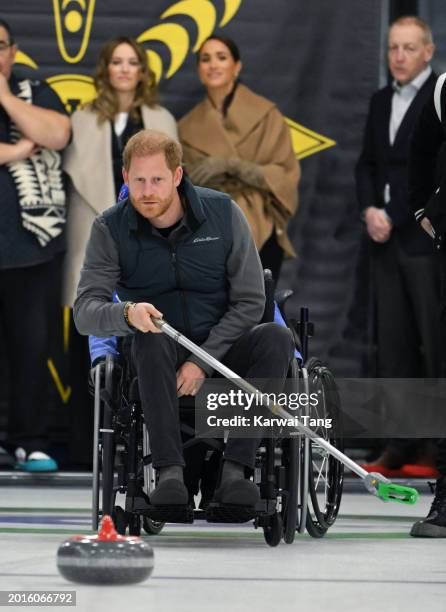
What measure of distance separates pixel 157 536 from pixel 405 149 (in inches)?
98.0

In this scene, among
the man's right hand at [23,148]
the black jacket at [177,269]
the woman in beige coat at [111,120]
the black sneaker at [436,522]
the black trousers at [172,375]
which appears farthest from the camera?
the woman in beige coat at [111,120]

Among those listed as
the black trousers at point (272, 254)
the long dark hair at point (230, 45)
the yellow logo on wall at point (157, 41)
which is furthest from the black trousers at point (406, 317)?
the long dark hair at point (230, 45)

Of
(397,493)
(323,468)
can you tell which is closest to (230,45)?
(323,468)

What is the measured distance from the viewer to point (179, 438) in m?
3.83

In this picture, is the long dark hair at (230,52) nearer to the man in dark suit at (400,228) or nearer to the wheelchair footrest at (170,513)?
the man in dark suit at (400,228)

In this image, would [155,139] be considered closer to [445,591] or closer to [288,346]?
[288,346]

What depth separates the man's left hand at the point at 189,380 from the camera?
12.7ft

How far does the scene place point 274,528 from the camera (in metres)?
3.94

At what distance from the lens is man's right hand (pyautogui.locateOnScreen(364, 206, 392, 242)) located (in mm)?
6098

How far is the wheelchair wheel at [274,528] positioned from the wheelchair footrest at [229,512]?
0.33 ft

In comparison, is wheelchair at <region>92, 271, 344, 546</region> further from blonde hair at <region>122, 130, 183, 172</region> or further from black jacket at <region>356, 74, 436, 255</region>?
black jacket at <region>356, 74, 436, 255</region>

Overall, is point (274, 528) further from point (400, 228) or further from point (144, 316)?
point (400, 228)

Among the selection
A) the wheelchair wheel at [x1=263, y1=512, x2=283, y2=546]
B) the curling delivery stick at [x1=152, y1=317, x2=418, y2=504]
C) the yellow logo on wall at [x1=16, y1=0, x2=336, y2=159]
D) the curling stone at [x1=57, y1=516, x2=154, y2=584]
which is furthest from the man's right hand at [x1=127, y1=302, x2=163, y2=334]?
the yellow logo on wall at [x1=16, y1=0, x2=336, y2=159]

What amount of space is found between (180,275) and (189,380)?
295 mm
